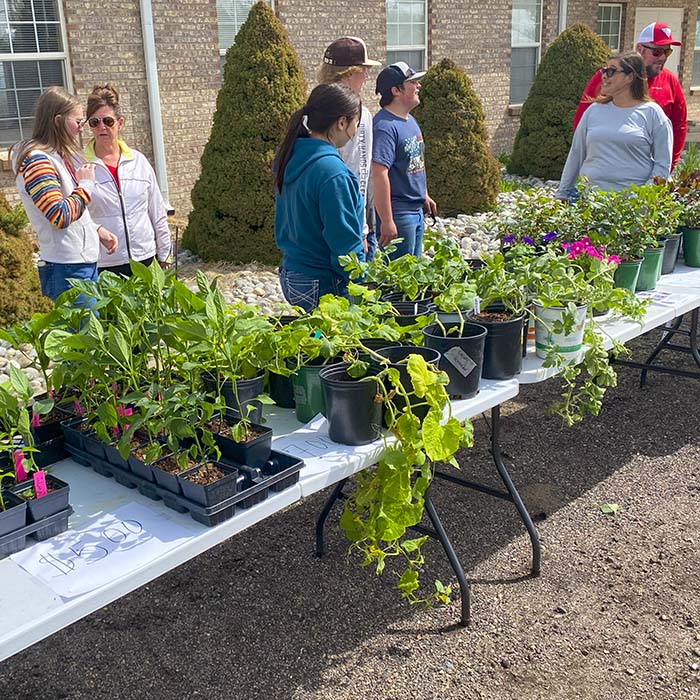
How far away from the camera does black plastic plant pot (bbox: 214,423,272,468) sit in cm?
198

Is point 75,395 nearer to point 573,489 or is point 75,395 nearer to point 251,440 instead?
point 251,440

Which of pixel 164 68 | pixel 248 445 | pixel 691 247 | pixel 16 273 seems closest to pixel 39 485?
pixel 248 445

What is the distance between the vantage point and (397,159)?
4.52 metres

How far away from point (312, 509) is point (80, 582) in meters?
1.99

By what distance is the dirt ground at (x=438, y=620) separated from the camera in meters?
2.57

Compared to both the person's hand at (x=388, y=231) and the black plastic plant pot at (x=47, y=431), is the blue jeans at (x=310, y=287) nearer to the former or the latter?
the person's hand at (x=388, y=231)

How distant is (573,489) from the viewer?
3770 mm

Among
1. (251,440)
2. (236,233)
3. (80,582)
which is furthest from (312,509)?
(236,233)

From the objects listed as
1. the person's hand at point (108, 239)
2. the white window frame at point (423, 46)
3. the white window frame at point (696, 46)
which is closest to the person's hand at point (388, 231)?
the person's hand at point (108, 239)

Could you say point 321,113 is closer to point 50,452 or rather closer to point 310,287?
point 310,287

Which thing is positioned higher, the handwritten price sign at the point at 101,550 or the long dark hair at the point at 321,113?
the long dark hair at the point at 321,113

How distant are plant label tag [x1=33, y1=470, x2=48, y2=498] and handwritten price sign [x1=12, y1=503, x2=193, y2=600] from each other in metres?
0.10

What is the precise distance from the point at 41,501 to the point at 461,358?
1207mm

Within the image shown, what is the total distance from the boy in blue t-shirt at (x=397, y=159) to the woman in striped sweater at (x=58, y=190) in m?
1.46
